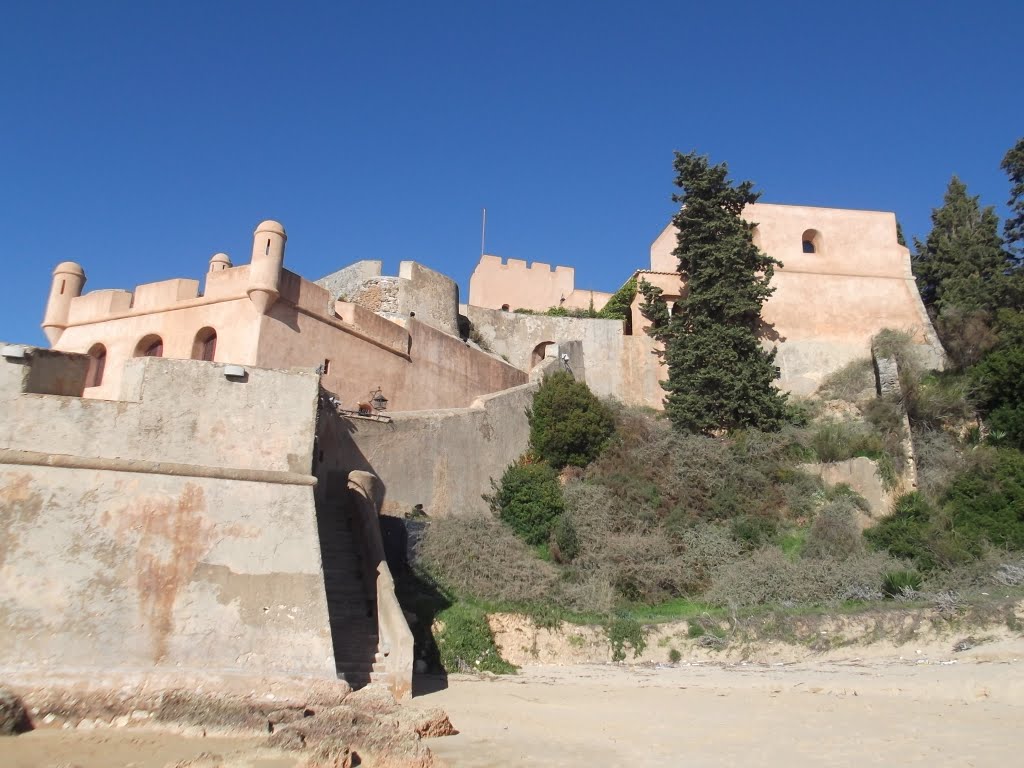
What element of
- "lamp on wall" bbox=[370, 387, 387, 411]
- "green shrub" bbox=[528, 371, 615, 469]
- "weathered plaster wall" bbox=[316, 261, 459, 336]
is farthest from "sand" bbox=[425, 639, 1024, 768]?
"weathered plaster wall" bbox=[316, 261, 459, 336]

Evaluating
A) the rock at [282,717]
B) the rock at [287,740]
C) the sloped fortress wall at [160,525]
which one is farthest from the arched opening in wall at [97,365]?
the rock at [287,740]

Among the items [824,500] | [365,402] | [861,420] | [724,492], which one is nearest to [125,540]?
[365,402]

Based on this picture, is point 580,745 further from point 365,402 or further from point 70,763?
point 365,402

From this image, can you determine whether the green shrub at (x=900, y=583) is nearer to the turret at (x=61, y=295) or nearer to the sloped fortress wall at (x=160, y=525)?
the sloped fortress wall at (x=160, y=525)

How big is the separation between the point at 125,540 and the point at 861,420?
17.5m

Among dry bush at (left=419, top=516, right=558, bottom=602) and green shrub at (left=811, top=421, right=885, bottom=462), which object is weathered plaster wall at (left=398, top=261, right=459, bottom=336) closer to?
dry bush at (left=419, top=516, right=558, bottom=602)

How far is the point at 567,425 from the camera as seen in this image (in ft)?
57.4

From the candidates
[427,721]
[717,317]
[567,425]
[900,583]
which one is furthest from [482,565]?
[717,317]

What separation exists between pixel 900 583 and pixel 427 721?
9405 millimetres

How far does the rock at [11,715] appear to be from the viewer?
5820mm

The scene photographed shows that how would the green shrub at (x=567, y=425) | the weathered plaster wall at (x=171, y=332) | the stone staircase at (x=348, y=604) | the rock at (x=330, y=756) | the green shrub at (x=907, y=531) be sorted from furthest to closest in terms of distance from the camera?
the green shrub at (x=567, y=425)
the weathered plaster wall at (x=171, y=332)
the green shrub at (x=907, y=531)
the stone staircase at (x=348, y=604)
the rock at (x=330, y=756)

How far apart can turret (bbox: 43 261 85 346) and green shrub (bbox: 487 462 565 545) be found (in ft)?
31.0

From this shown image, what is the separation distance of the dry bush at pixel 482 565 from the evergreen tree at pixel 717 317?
23.5 ft

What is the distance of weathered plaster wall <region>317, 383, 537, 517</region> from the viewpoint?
13.3 meters
